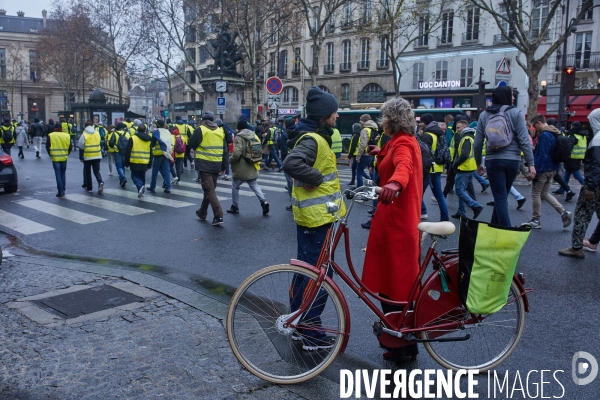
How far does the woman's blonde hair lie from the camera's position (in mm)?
3873

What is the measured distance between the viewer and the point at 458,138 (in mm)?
10477

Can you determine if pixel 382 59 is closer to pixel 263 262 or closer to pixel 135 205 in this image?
pixel 135 205

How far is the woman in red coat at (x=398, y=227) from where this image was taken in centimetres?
379

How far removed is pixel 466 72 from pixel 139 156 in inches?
1377

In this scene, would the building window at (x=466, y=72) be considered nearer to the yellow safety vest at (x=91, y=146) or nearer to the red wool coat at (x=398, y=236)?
the yellow safety vest at (x=91, y=146)

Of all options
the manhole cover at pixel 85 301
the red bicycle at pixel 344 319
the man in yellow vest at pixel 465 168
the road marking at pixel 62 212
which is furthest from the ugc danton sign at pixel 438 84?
the red bicycle at pixel 344 319

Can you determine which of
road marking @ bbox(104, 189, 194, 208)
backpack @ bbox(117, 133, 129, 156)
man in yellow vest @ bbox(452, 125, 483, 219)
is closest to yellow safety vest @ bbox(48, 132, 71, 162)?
road marking @ bbox(104, 189, 194, 208)

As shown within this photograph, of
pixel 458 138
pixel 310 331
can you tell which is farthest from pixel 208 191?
pixel 310 331

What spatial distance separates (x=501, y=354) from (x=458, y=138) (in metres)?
7.16

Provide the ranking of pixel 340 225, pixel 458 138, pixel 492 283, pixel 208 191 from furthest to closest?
pixel 458 138 → pixel 208 191 → pixel 340 225 → pixel 492 283

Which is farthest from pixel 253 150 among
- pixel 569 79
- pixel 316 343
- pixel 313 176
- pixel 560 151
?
pixel 569 79

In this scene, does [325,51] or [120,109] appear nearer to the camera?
[120,109]

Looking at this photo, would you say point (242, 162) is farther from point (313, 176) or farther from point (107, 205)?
point (313, 176)

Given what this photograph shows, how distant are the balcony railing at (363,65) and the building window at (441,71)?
281 inches
